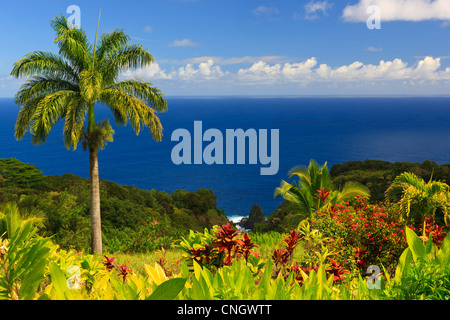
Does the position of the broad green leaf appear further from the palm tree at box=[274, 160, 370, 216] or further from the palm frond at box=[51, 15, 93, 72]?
the palm frond at box=[51, 15, 93, 72]

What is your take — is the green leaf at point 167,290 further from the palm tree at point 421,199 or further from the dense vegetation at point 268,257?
the palm tree at point 421,199

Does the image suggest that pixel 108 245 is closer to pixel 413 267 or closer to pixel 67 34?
pixel 67 34

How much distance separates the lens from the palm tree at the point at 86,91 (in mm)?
12422

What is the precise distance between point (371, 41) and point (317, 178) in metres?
125

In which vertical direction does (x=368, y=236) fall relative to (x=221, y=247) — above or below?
below

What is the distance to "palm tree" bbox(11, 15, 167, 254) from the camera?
40.8ft

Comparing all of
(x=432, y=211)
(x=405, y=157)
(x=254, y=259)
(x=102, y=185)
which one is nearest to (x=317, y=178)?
(x=432, y=211)

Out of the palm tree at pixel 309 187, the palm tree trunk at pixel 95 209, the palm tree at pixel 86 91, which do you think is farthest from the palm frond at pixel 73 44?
the palm tree at pixel 309 187

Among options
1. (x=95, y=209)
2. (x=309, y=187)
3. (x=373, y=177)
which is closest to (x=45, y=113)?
Answer: (x=95, y=209)

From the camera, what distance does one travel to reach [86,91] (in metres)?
12.0

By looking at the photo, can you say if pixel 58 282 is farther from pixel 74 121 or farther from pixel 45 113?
pixel 74 121

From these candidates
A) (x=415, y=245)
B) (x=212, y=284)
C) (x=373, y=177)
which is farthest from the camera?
(x=373, y=177)

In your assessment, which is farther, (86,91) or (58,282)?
(86,91)

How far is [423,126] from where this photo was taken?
172750 millimetres
